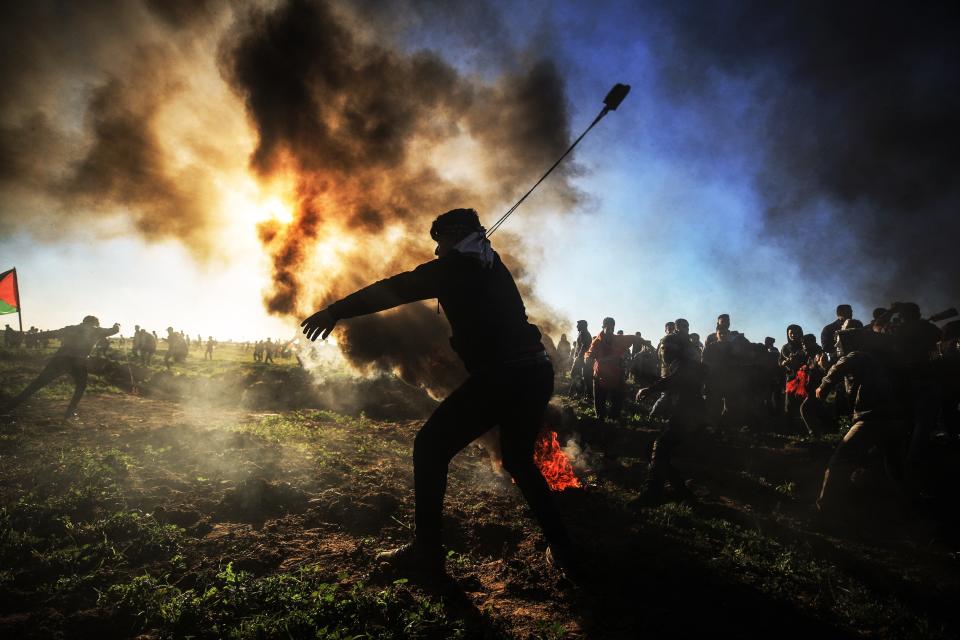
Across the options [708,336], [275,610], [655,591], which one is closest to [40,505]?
[275,610]

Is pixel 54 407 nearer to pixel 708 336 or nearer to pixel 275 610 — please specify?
pixel 275 610

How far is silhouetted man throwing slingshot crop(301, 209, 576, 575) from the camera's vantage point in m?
3.03

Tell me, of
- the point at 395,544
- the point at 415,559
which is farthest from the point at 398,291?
the point at 395,544

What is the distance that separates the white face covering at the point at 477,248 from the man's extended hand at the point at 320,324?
1.09 meters

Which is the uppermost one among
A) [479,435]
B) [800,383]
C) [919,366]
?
[479,435]

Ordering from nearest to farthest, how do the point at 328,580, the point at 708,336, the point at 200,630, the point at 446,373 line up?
the point at 200,630 < the point at 328,580 < the point at 446,373 < the point at 708,336

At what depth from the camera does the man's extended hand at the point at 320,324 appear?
126 inches

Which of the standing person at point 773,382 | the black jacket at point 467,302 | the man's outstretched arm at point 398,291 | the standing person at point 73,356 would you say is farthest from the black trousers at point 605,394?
the standing person at point 73,356

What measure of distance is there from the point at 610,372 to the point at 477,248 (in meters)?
7.94

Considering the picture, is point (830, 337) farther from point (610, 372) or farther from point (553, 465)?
point (553, 465)

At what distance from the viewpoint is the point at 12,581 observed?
10.0ft

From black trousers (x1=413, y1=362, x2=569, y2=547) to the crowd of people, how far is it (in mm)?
3056

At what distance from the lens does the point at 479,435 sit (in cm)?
311

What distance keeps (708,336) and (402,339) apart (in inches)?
280
